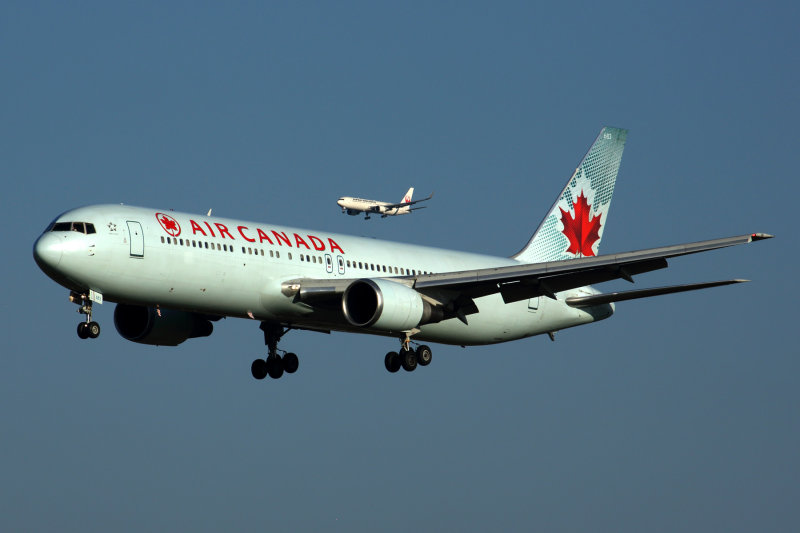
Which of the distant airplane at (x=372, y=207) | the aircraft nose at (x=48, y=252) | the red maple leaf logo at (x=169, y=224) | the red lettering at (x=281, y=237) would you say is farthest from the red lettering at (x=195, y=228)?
the distant airplane at (x=372, y=207)

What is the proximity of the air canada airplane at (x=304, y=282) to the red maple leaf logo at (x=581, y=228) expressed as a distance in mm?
3098

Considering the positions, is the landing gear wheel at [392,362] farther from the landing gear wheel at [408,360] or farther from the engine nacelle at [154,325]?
the engine nacelle at [154,325]

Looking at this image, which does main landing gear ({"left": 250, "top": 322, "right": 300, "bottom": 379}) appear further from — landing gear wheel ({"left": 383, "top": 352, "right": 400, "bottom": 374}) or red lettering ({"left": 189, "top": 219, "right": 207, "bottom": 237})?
red lettering ({"left": 189, "top": 219, "right": 207, "bottom": 237})

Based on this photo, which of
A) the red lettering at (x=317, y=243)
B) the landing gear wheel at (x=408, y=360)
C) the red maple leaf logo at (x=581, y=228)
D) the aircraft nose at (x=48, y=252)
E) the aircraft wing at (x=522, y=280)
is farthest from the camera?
the red maple leaf logo at (x=581, y=228)

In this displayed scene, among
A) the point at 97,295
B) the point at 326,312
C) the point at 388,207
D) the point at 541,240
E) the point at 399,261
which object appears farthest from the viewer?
the point at 388,207

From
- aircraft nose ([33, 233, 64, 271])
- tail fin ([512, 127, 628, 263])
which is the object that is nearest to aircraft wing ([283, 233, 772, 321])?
tail fin ([512, 127, 628, 263])

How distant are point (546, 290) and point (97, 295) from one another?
51.3ft

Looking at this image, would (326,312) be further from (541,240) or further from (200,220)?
(541,240)

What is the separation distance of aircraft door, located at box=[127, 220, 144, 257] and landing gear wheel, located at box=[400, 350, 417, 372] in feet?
36.2

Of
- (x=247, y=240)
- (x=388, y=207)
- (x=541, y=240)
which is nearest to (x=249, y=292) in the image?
(x=247, y=240)

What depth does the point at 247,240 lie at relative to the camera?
45062 mm

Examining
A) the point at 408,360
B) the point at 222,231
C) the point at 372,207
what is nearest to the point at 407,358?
the point at 408,360

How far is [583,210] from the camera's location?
58.8m

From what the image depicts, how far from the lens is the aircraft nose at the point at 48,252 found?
1635 inches
